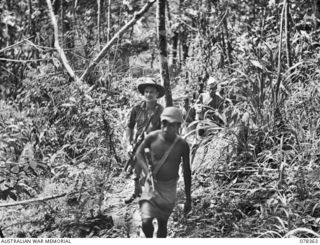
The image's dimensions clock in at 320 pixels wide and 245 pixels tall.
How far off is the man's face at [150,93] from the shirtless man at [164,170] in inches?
7.4

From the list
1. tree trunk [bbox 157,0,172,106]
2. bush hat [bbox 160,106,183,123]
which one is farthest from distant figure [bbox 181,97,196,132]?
bush hat [bbox 160,106,183,123]

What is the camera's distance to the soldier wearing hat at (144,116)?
3.07 m

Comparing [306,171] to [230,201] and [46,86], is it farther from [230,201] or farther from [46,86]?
[46,86]

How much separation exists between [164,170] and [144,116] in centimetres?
33

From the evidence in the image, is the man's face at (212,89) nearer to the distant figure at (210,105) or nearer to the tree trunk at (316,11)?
the distant figure at (210,105)

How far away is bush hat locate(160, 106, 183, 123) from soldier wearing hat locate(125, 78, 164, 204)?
58mm

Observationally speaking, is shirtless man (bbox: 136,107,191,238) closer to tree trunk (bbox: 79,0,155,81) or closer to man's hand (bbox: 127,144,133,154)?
man's hand (bbox: 127,144,133,154)

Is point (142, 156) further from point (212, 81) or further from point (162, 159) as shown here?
point (212, 81)

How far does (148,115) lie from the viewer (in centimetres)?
310

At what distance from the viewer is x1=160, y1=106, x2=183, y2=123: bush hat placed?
2.98 metres

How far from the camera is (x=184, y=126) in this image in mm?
3154

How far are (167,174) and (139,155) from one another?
0.18 metres

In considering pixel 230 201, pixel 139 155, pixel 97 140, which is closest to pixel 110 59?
pixel 97 140

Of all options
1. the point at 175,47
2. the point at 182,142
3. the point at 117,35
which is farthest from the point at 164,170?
the point at 175,47
